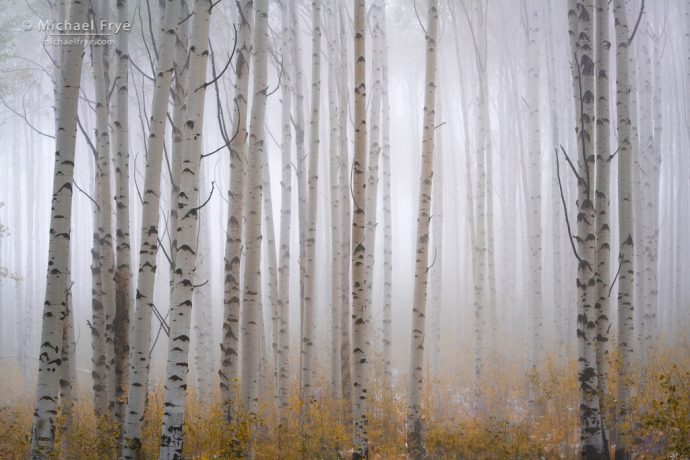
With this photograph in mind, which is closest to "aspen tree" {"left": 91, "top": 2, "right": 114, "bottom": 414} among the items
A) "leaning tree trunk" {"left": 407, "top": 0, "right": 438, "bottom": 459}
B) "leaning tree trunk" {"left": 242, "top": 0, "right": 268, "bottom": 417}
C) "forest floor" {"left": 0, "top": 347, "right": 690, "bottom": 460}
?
"forest floor" {"left": 0, "top": 347, "right": 690, "bottom": 460}

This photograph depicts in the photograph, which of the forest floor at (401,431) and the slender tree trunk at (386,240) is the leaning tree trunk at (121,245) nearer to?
the forest floor at (401,431)

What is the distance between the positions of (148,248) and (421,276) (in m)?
3.62

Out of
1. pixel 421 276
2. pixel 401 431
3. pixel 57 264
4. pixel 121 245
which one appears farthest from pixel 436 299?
pixel 57 264

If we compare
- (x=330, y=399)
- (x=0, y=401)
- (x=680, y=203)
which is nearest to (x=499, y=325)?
(x=680, y=203)

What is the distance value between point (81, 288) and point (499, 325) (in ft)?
85.8

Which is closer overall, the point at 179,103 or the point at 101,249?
the point at 179,103

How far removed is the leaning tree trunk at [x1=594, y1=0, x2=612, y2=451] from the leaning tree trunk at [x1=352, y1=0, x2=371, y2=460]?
119 inches

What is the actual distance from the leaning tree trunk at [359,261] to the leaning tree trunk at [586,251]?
2.66m

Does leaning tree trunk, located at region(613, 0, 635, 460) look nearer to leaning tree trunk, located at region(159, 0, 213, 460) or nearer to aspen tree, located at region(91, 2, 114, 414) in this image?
leaning tree trunk, located at region(159, 0, 213, 460)

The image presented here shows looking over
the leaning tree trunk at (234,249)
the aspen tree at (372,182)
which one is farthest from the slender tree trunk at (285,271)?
the leaning tree trunk at (234,249)

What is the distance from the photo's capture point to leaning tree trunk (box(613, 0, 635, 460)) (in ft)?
16.9

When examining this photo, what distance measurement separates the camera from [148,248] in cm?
449

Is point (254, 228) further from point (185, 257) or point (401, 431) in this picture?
point (401, 431)

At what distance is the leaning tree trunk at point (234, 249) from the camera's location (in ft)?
16.4
